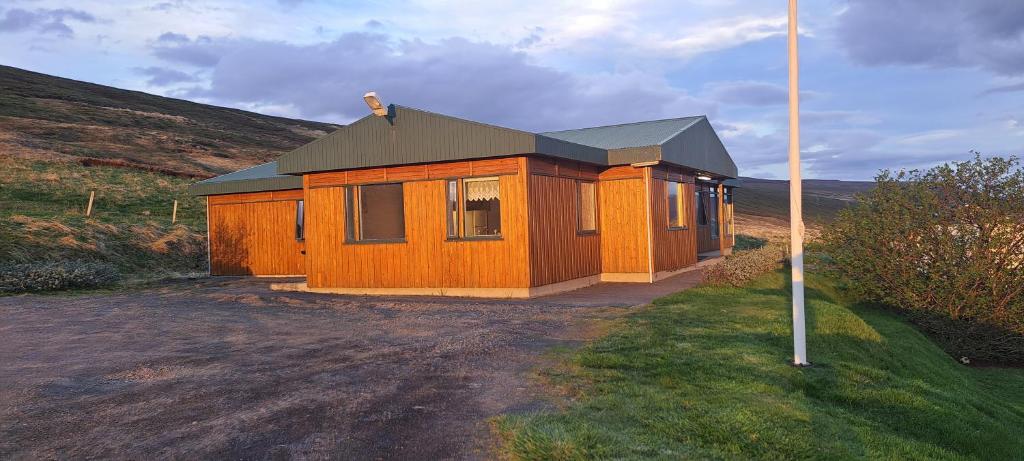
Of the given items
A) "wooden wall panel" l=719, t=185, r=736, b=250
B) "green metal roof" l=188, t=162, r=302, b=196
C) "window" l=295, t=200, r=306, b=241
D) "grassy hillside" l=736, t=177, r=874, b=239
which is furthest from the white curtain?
"grassy hillside" l=736, t=177, r=874, b=239

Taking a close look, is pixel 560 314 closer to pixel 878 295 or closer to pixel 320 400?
pixel 320 400

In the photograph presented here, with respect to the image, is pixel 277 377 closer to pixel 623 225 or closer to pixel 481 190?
pixel 481 190

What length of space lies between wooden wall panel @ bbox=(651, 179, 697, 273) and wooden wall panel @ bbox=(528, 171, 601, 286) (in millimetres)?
1407

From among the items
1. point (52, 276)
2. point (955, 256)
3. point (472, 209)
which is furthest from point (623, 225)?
point (52, 276)

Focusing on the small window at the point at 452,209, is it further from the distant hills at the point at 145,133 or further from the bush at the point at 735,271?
the distant hills at the point at 145,133

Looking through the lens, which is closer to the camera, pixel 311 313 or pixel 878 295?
pixel 311 313

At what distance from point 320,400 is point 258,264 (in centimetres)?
1538

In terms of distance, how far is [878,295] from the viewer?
13461mm

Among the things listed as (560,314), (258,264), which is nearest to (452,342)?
(560,314)

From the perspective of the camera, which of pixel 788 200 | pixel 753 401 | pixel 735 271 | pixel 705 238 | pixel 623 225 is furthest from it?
pixel 788 200

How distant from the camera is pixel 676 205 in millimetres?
17562

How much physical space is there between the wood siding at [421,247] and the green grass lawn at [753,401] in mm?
3618

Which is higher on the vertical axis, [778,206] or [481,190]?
[778,206]

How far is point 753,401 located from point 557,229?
8.43m
